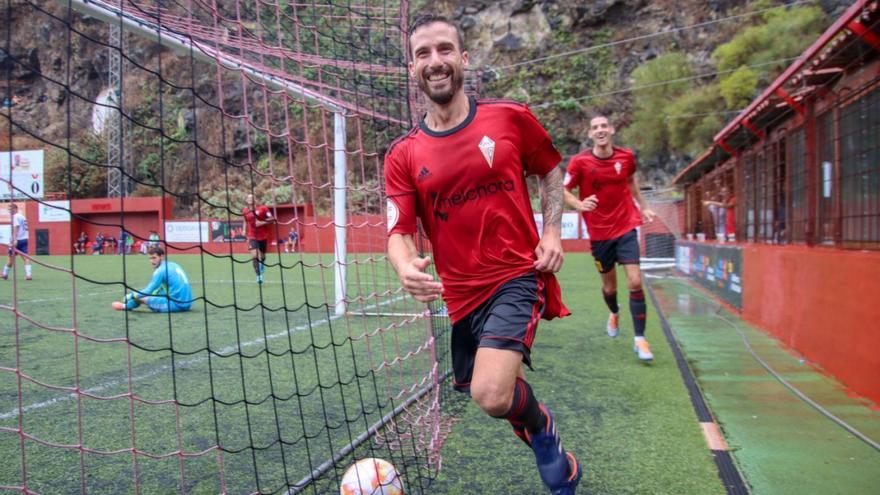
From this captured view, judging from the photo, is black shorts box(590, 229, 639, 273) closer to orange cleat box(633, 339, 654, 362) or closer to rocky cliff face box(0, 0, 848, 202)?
orange cleat box(633, 339, 654, 362)

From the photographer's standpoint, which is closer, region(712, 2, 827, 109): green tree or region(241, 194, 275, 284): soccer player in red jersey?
region(241, 194, 275, 284): soccer player in red jersey

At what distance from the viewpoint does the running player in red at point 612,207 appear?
5.60 metres

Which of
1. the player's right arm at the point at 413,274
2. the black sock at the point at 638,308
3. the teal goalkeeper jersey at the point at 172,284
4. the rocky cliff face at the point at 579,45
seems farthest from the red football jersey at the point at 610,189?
the rocky cliff face at the point at 579,45

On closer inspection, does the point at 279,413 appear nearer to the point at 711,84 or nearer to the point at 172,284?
the point at 172,284

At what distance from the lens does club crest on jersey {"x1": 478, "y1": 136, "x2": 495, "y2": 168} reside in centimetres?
264

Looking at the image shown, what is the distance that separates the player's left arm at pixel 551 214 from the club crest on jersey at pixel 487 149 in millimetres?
362

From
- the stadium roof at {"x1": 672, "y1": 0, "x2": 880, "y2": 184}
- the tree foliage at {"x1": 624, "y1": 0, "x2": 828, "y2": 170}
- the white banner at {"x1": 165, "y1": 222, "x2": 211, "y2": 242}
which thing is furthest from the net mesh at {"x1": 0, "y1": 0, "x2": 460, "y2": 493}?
the tree foliage at {"x1": 624, "y1": 0, "x2": 828, "y2": 170}

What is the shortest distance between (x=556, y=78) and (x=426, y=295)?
39.6 metres

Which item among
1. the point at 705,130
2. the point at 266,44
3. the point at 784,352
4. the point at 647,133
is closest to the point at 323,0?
the point at 266,44

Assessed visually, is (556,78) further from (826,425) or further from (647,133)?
Answer: (826,425)

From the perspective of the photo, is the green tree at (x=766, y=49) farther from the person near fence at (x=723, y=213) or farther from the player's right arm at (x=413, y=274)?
the player's right arm at (x=413, y=274)

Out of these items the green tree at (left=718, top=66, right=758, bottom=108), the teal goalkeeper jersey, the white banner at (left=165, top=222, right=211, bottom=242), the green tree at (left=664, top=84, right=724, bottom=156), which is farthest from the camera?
the green tree at (left=664, top=84, right=724, bottom=156)

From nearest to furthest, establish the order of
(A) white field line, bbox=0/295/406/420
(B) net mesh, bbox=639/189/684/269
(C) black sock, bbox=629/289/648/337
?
(A) white field line, bbox=0/295/406/420 → (C) black sock, bbox=629/289/648/337 → (B) net mesh, bbox=639/189/684/269

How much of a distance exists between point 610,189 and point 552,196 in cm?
307
